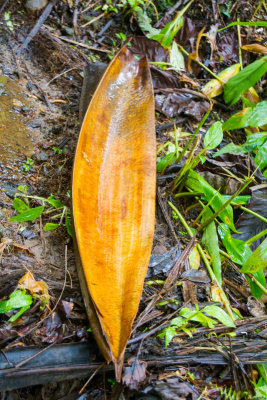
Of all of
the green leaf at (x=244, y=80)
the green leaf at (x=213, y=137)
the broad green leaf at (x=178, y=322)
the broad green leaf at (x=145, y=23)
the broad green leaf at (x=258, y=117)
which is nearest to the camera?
the broad green leaf at (x=178, y=322)

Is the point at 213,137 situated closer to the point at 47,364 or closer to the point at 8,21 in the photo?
the point at 47,364

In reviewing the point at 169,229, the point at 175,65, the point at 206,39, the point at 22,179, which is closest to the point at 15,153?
the point at 22,179

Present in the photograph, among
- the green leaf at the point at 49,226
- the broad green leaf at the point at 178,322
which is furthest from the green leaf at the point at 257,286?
the green leaf at the point at 49,226

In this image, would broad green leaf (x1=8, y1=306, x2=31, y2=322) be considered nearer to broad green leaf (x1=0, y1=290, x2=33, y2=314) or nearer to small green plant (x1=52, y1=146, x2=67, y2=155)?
broad green leaf (x1=0, y1=290, x2=33, y2=314)

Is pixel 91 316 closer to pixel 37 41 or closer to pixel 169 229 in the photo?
pixel 169 229

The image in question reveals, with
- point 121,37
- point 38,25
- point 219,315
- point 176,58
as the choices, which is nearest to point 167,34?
point 176,58

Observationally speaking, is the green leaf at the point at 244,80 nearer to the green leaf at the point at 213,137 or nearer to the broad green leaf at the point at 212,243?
the green leaf at the point at 213,137

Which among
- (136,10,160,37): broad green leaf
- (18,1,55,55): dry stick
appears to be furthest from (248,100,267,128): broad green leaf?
(18,1,55,55): dry stick

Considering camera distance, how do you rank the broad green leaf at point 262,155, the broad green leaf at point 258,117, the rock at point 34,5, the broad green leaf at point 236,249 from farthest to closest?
1. the rock at point 34,5
2. the broad green leaf at point 258,117
3. the broad green leaf at point 262,155
4. the broad green leaf at point 236,249
